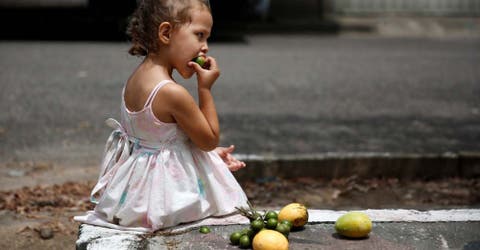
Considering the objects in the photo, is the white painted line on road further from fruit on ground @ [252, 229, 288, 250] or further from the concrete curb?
the concrete curb

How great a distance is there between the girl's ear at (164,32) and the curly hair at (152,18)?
0.02m

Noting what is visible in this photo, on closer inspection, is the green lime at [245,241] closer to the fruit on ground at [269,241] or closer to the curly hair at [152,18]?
the fruit on ground at [269,241]

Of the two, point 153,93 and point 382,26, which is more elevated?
point 153,93

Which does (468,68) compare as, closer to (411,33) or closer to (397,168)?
(411,33)

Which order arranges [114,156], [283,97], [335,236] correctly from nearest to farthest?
[335,236], [114,156], [283,97]

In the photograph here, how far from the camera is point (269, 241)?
328 cm

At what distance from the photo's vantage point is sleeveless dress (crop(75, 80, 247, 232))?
362 centimetres

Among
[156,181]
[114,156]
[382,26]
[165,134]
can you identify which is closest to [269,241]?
[156,181]

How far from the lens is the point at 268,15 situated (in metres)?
16.4

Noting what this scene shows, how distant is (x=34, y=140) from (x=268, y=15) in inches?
403

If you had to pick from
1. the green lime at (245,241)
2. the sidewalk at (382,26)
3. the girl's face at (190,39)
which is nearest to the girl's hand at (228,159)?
the girl's face at (190,39)

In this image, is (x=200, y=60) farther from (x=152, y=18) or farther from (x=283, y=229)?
(x=283, y=229)

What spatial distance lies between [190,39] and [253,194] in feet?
6.21

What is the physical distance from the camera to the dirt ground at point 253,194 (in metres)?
4.71
